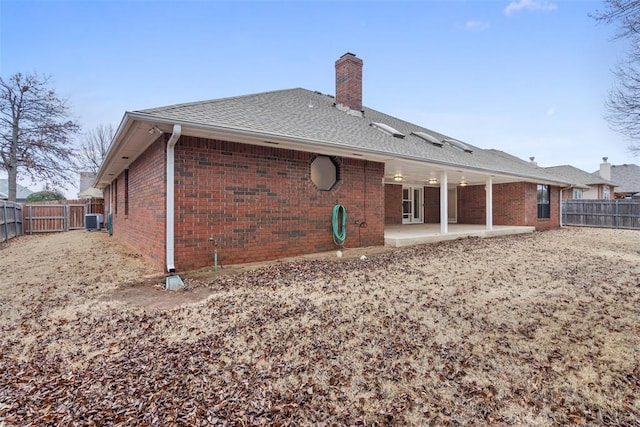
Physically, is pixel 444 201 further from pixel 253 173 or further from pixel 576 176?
pixel 576 176

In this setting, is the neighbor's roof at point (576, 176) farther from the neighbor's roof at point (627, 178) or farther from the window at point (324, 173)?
the window at point (324, 173)

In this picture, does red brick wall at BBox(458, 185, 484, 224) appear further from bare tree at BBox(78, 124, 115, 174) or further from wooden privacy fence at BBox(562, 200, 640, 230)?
bare tree at BBox(78, 124, 115, 174)

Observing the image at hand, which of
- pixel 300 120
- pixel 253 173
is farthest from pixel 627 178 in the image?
pixel 253 173

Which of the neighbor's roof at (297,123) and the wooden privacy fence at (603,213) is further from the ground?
the neighbor's roof at (297,123)

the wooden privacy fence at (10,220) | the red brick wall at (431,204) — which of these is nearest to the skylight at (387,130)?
the red brick wall at (431,204)

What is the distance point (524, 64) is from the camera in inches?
424

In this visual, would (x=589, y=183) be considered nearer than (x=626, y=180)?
Yes

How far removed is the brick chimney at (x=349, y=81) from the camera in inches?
443

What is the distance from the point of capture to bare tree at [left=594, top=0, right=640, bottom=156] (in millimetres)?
4641

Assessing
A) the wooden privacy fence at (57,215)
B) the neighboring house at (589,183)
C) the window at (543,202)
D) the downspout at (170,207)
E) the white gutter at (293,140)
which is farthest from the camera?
the neighboring house at (589,183)

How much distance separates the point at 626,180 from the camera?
34.6 m

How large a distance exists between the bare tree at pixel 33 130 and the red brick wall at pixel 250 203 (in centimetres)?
1927

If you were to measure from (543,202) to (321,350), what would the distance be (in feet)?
58.6

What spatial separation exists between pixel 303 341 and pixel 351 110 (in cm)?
1003
